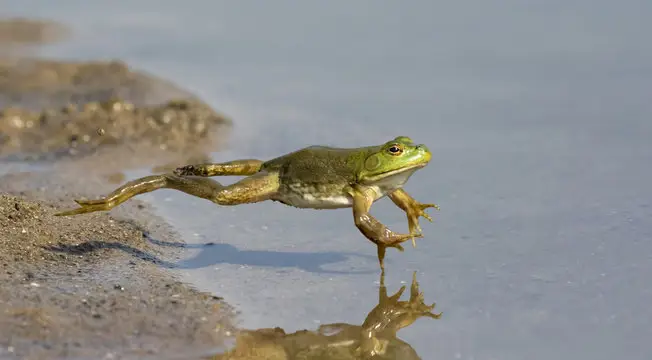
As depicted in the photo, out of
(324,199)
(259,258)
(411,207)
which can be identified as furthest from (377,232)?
(259,258)

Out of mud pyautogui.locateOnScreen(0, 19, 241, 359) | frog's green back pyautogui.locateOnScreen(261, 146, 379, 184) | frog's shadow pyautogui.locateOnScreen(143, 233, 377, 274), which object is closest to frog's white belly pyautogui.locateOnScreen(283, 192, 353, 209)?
frog's green back pyautogui.locateOnScreen(261, 146, 379, 184)

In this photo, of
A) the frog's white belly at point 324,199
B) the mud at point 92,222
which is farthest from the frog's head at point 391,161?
the mud at point 92,222

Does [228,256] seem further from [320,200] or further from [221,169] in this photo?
[320,200]

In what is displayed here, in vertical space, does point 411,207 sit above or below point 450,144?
above

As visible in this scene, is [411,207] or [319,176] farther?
[411,207]

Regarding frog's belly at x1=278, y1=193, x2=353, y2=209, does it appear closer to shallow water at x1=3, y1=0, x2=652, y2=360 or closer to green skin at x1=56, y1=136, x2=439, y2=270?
green skin at x1=56, y1=136, x2=439, y2=270

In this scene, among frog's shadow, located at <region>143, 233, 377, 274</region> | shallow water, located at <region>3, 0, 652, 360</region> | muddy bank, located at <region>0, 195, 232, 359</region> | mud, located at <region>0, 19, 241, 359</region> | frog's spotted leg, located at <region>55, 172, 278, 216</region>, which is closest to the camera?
muddy bank, located at <region>0, 195, 232, 359</region>

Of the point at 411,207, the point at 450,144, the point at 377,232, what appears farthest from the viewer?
the point at 450,144
